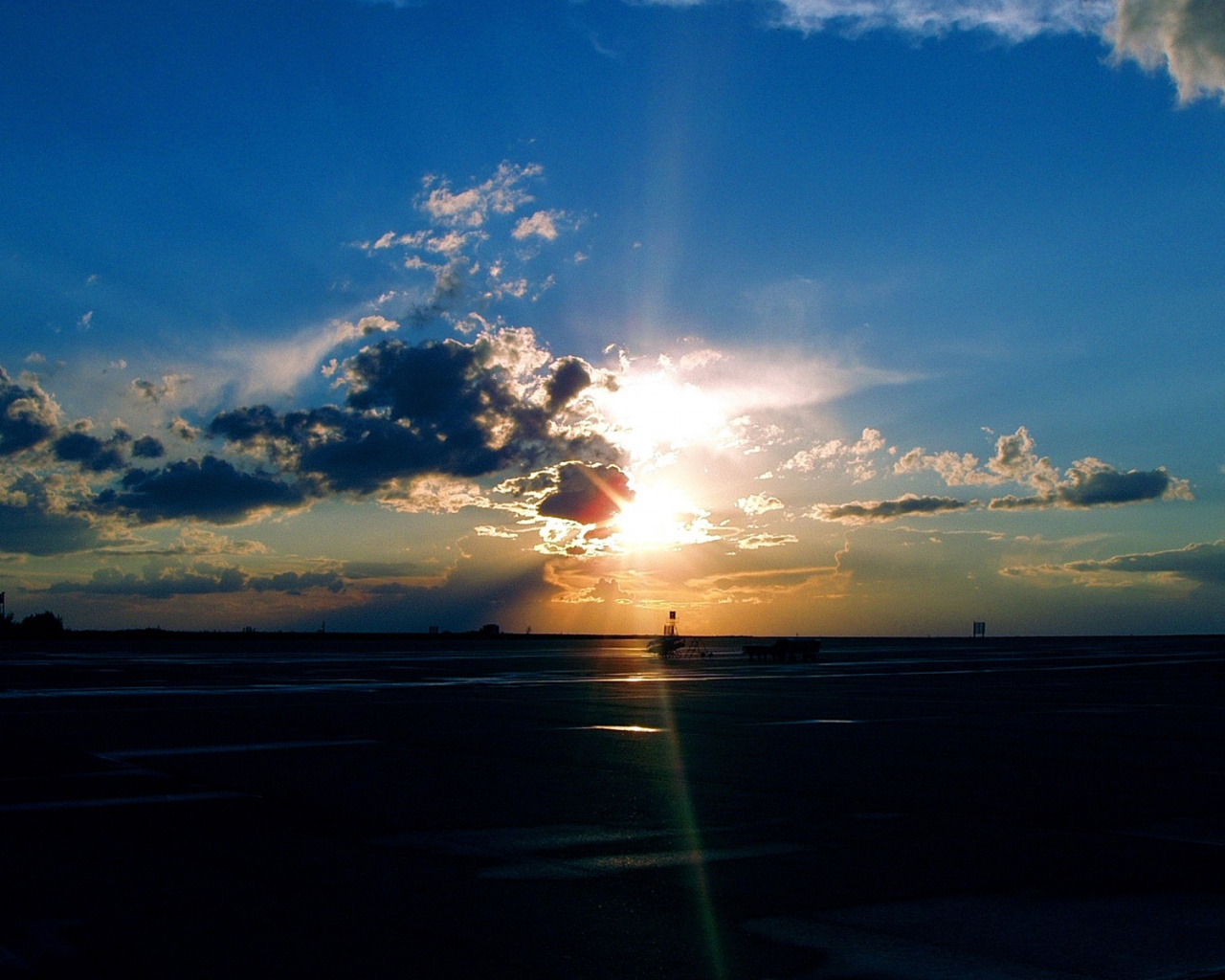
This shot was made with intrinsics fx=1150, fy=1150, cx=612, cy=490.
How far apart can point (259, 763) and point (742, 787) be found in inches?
261

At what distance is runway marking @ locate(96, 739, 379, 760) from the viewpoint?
16688 mm

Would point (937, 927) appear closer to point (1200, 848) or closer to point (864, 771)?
point (1200, 848)

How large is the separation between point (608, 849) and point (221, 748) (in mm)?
9543

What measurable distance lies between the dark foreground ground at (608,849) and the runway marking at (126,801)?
0.08m

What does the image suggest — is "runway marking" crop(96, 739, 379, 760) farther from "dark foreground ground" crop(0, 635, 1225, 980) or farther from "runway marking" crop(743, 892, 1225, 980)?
"runway marking" crop(743, 892, 1225, 980)

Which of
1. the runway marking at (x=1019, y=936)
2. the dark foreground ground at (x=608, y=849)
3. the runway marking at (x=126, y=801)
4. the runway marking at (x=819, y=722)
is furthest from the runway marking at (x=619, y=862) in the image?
the runway marking at (x=819, y=722)

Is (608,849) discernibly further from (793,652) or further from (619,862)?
(793,652)

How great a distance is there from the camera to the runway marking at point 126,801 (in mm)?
11859

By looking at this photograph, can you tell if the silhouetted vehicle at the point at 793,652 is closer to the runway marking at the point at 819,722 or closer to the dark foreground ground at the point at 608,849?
the runway marking at the point at 819,722

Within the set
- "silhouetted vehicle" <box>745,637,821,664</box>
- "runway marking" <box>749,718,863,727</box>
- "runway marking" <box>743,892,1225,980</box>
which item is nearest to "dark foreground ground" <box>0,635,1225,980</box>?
"runway marking" <box>743,892,1225,980</box>

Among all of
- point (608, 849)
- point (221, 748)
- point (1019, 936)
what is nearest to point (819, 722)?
point (221, 748)

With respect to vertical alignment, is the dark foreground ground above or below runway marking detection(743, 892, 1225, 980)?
above

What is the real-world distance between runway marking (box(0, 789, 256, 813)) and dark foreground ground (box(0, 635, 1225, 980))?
76mm

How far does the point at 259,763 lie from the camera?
51.2 ft
